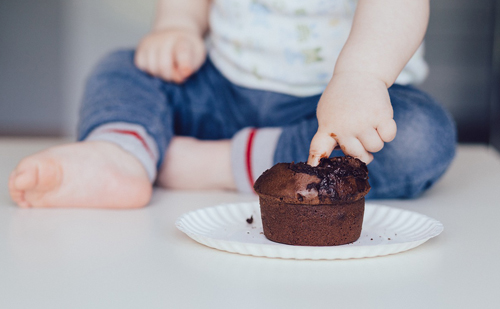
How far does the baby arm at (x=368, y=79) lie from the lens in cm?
77

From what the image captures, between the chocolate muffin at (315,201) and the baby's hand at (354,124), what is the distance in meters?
0.02

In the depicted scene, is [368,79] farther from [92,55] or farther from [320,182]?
[92,55]

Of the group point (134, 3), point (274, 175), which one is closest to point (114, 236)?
point (274, 175)

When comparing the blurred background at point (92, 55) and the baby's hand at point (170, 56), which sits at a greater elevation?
the baby's hand at point (170, 56)

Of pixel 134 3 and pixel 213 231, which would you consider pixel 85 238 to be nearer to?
pixel 213 231

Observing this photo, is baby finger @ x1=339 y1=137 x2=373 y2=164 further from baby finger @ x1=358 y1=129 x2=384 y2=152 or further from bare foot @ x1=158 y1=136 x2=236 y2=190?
bare foot @ x1=158 y1=136 x2=236 y2=190

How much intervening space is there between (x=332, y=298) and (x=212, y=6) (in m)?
1.06

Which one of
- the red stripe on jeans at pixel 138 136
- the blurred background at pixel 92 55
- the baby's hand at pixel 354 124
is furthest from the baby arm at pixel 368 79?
the blurred background at pixel 92 55

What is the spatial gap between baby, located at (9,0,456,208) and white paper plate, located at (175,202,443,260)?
122 millimetres

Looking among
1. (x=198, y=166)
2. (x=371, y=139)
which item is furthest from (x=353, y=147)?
(x=198, y=166)

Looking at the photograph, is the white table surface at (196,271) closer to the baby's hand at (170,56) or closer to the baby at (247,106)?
the baby at (247,106)

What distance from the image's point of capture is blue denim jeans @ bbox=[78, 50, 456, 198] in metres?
1.10

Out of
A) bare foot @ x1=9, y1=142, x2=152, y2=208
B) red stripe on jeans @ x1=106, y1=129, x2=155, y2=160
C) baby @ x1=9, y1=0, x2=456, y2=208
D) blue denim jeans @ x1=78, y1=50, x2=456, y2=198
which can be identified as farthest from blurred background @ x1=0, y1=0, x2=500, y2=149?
bare foot @ x1=9, y1=142, x2=152, y2=208

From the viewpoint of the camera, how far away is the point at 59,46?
3.81 metres
